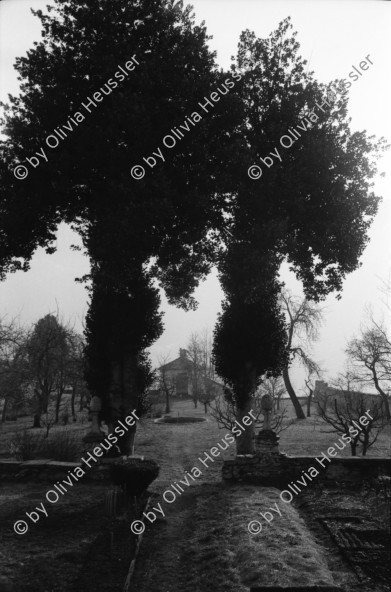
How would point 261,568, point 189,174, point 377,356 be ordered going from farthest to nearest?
point 377,356
point 189,174
point 261,568

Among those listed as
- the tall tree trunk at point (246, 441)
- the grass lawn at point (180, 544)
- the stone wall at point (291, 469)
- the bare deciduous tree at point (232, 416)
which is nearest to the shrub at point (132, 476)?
the grass lawn at point (180, 544)

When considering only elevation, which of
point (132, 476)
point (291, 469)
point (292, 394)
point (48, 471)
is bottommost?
point (291, 469)

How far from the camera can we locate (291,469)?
12.8 m

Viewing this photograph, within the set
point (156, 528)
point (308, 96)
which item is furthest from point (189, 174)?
point (156, 528)

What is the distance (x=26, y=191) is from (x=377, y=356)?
105 ft

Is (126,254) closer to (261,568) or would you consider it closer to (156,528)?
(156,528)

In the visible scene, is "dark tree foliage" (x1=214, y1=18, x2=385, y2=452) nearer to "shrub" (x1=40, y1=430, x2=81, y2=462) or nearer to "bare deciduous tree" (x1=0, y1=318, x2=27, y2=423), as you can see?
"shrub" (x1=40, y1=430, x2=81, y2=462)

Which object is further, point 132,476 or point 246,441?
point 246,441

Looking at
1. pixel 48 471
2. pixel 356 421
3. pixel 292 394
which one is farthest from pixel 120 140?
pixel 292 394

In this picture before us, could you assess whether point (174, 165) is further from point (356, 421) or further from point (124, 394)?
point (356, 421)

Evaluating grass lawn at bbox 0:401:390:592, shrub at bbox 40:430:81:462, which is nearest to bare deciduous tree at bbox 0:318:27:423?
shrub at bbox 40:430:81:462

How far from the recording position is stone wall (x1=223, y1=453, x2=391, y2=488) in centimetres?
1251

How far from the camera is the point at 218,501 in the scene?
10.3 meters

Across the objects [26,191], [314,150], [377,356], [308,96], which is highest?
[308,96]
